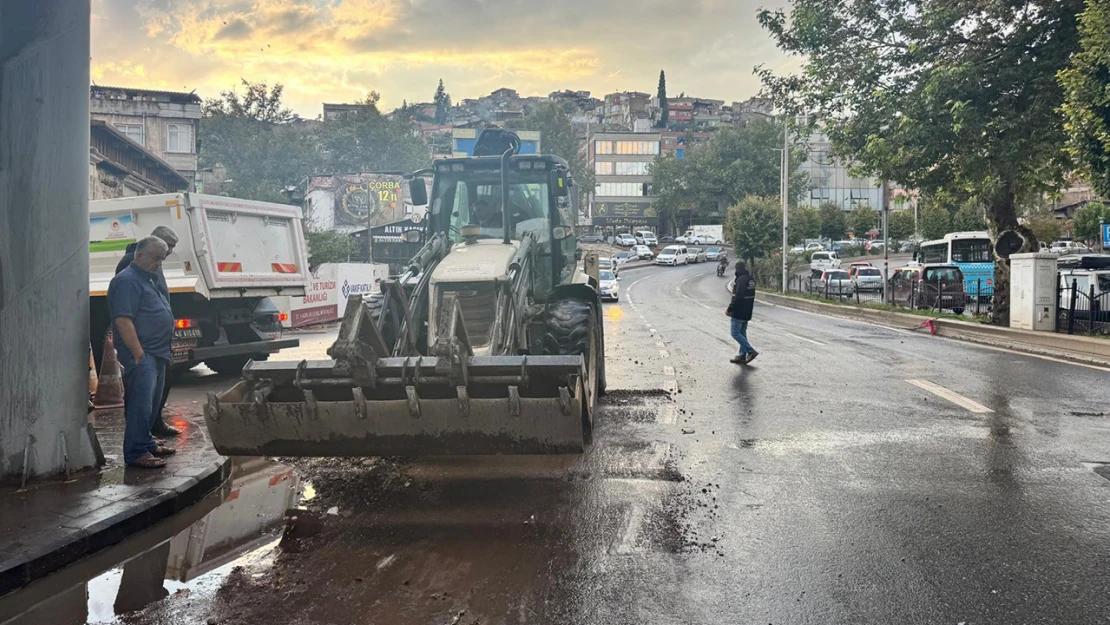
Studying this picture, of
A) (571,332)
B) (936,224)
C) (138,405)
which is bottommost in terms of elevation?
(138,405)

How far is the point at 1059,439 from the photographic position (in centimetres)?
793

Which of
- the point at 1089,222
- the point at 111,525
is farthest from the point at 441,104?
the point at 111,525

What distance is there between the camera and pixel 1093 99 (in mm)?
13477

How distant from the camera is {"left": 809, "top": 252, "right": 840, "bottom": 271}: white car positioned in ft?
177

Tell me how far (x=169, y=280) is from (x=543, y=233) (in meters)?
5.64

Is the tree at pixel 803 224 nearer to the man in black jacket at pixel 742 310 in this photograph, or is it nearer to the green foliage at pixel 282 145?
the green foliage at pixel 282 145

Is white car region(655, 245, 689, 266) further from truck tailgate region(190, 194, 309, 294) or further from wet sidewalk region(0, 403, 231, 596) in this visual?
wet sidewalk region(0, 403, 231, 596)

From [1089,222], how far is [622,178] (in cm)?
5682

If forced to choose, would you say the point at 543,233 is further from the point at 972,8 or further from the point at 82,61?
the point at 972,8

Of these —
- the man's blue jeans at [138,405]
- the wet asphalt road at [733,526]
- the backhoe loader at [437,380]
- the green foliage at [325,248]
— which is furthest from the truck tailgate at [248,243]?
the green foliage at [325,248]

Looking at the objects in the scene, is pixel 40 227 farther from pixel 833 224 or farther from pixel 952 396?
pixel 833 224

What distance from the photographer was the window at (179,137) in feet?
163

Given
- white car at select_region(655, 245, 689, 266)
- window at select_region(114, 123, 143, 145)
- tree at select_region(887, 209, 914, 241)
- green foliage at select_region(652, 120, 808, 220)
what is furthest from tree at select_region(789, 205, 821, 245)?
window at select_region(114, 123, 143, 145)

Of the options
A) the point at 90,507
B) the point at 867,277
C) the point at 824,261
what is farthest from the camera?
the point at 824,261
